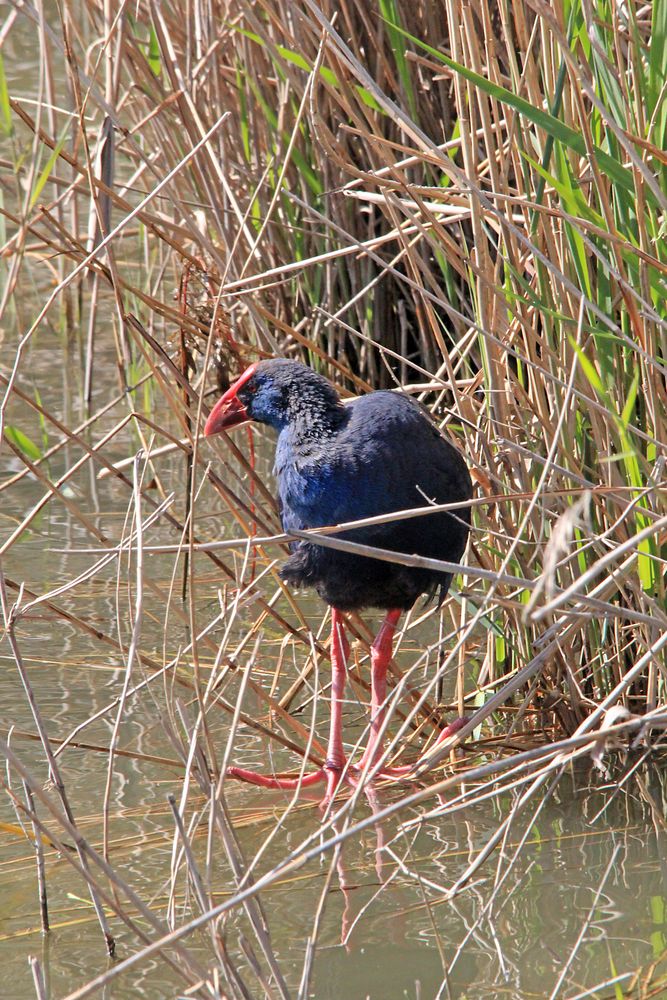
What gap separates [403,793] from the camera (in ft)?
6.84

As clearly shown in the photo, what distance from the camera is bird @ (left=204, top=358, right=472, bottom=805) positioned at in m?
1.96

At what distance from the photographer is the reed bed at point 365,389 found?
144 centimetres

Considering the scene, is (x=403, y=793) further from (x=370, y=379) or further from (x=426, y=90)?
(x=426, y=90)

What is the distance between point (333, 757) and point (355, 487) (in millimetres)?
483

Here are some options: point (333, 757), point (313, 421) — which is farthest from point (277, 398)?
point (333, 757)

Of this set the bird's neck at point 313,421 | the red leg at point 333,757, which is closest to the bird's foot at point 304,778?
the red leg at point 333,757

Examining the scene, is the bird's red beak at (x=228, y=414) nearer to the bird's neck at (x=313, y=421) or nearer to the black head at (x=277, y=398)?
the black head at (x=277, y=398)

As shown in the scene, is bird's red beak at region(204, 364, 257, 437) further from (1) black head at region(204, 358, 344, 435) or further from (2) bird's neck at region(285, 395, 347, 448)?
(2) bird's neck at region(285, 395, 347, 448)

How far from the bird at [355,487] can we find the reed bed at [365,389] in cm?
7

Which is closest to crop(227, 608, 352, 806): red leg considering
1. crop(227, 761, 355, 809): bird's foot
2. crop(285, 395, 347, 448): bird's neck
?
crop(227, 761, 355, 809): bird's foot

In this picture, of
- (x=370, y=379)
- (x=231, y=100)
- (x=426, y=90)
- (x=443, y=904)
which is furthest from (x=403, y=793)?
(x=231, y=100)

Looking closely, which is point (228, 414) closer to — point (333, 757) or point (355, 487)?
point (355, 487)

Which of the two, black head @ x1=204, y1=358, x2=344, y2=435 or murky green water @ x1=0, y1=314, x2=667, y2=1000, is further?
black head @ x1=204, y1=358, x2=344, y2=435

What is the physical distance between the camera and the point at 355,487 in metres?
1.96
